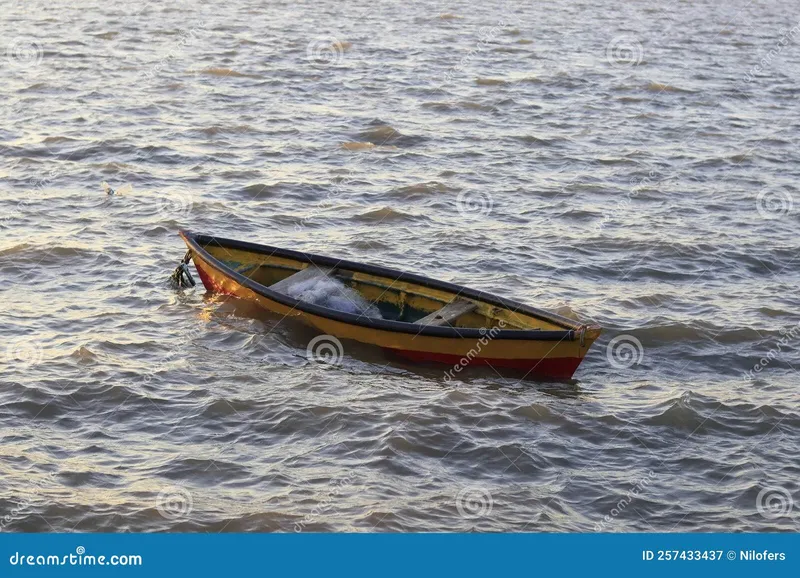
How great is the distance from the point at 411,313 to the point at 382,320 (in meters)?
1.43

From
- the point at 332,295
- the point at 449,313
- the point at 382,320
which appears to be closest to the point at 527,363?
the point at 449,313

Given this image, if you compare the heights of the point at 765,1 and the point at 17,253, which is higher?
the point at 765,1

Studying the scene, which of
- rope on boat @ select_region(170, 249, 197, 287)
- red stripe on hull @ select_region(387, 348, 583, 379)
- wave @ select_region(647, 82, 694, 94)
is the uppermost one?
wave @ select_region(647, 82, 694, 94)

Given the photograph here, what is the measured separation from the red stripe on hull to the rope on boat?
13.7ft

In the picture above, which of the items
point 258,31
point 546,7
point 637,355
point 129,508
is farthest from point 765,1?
point 129,508

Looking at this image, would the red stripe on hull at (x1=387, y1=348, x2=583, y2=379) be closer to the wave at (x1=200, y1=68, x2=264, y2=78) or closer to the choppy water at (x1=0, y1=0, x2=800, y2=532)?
the choppy water at (x1=0, y1=0, x2=800, y2=532)

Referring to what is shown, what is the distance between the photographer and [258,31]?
37.9 meters

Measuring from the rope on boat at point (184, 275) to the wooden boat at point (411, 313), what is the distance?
0.06 metres

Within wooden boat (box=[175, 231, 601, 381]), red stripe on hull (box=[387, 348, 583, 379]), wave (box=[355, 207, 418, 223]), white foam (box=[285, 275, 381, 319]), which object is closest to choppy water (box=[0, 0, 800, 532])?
wave (box=[355, 207, 418, 223])

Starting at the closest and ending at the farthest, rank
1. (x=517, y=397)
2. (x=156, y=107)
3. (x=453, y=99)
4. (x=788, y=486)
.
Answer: (x=788, y=486) → (x=517, y=397) → (x=156, y=107) → (x=453, y=99)

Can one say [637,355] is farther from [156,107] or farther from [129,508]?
[156,107]

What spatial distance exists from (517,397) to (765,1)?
4028 cm

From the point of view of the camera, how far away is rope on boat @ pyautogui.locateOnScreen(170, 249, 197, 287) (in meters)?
17.3

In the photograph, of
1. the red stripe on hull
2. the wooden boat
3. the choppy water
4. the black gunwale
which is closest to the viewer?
the choppy water
